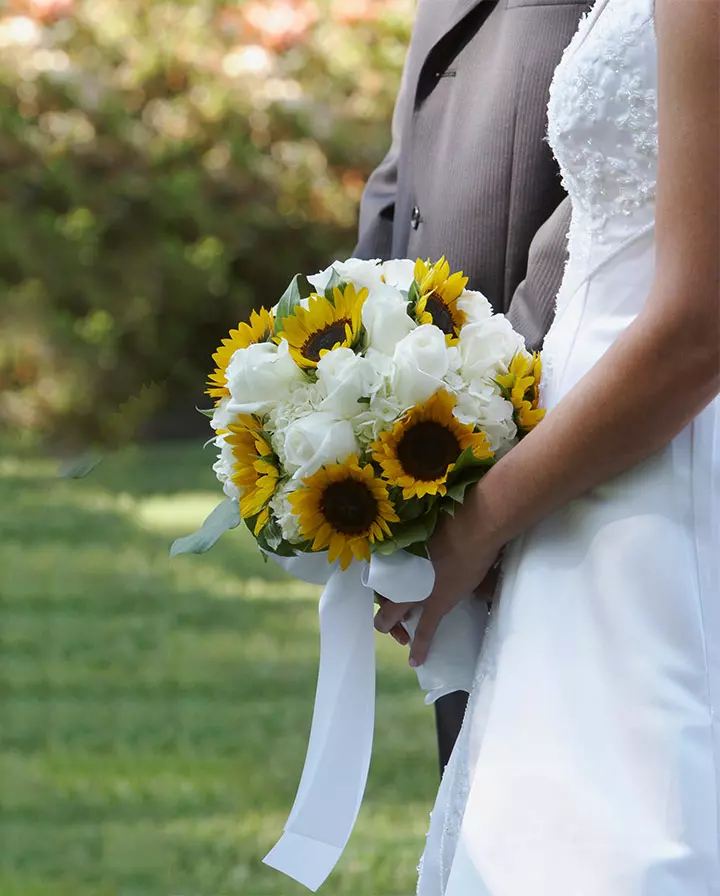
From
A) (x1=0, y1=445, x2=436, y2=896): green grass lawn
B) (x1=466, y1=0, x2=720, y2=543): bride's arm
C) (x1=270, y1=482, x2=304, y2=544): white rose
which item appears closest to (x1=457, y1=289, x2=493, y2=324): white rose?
(x1=466, y1=0, x2=720, y2=543): bride's arm

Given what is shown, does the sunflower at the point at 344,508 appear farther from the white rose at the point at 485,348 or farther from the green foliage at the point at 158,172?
the green foliage at the point at 158,172

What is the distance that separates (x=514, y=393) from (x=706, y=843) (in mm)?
550

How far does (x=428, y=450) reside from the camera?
1.56 m

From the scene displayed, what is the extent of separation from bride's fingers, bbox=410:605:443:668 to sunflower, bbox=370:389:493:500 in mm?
183

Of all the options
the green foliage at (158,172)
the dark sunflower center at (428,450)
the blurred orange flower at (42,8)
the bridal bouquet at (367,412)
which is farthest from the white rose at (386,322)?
the blurred orange flower at (42,8)

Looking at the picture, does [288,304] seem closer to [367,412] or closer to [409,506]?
[367,412]

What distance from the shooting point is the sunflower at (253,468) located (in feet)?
5.23

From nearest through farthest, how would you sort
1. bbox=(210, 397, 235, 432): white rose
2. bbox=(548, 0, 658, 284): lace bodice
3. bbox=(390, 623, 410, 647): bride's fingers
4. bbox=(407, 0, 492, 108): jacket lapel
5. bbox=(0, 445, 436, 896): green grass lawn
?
bbox=(548, 0, 658, 284): lace bodice < bbox=(210, 397, 235, 432): white rose < bbox=(390, 623, 410, 647): bride's fingers < bbox=(407, 0, 492, 108): jacket lapel < bbox=(0, 445, 436, 896): green grass lawn

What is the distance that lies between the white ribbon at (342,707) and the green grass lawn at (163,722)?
4.71 ft

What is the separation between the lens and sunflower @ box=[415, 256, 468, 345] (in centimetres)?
165

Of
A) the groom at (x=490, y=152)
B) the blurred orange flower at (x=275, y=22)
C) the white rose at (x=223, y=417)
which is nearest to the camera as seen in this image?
the white rose at (x=223, y=417)

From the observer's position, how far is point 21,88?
790cm

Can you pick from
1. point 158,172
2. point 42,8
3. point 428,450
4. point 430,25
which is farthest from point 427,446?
point 42,8

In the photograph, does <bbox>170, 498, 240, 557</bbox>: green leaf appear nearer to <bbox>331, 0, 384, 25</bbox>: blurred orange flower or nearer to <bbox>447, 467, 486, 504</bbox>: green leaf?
<bbox>447, 467, 486, 504</bbox>: green leaf
